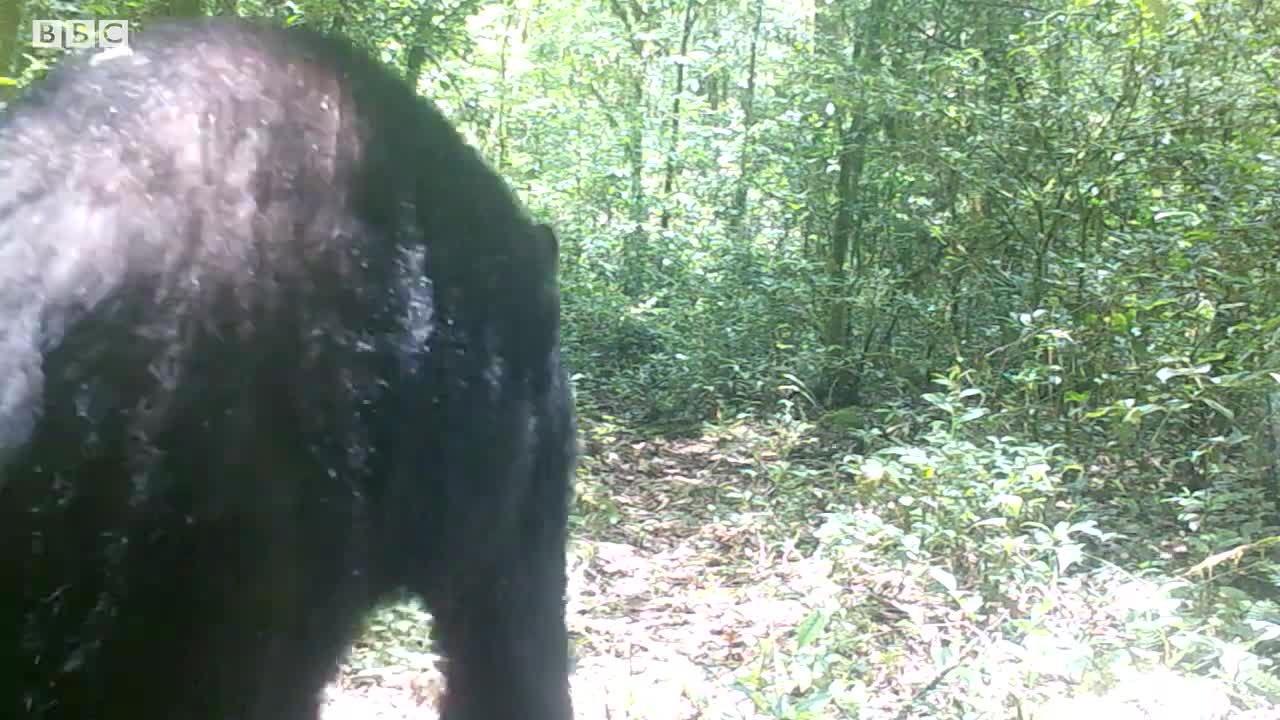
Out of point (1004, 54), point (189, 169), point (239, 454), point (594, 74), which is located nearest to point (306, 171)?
point (189, 169)

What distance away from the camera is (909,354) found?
6359 millimetres

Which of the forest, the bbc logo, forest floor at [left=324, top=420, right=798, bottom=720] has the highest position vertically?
the bbc logo

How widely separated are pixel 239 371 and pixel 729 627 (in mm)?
2576

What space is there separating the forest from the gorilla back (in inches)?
16.9

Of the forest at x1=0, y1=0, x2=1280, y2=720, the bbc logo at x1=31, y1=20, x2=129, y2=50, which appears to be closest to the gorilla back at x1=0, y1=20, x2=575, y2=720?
the forest at x1=0, y1=0, x2=1280, y2=720

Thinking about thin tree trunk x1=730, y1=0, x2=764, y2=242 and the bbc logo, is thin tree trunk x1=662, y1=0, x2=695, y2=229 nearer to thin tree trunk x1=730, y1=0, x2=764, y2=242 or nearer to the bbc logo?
thin tree trunk x1=730, y1=0, x2=764, y2=242

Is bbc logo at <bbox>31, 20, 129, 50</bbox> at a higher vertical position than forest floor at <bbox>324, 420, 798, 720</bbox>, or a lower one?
higher

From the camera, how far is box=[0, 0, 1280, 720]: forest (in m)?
2.81

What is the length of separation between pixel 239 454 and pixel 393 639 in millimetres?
2028

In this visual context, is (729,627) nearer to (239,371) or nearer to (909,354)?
(239,371)

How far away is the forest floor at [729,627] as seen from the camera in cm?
248

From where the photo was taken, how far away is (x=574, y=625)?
3363 millimetres

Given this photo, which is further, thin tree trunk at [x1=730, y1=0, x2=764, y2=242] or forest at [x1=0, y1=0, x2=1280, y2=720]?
thin tree trunk at [x1=730, y1=0, x2=764, y2=242]

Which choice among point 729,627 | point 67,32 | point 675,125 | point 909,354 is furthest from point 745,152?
point 67,32
